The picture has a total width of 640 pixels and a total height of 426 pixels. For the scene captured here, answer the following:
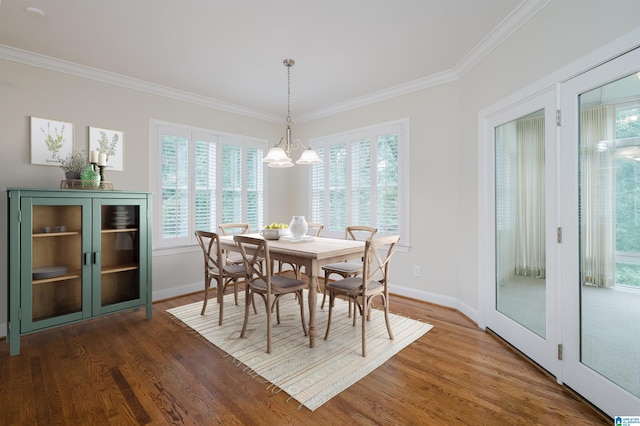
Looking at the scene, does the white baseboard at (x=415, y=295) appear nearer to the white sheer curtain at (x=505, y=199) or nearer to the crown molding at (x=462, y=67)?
the white sheer curtain at (x=505, y=199)

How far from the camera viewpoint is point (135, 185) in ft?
12.0

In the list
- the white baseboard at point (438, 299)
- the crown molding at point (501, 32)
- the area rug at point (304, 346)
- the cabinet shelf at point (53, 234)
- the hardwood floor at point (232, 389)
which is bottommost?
the hardwood floor at point (232, 389)

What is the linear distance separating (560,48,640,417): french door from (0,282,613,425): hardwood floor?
0.24 meters

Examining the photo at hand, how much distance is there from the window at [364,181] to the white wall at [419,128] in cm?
15

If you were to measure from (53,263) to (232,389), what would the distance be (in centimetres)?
218

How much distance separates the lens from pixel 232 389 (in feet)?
6.52

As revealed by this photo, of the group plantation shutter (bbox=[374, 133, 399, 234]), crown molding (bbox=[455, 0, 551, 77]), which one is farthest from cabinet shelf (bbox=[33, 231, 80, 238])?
crown molding (bbox=[455, 0, 551, 77])

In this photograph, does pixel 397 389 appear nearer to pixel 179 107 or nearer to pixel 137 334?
pixel 137 334

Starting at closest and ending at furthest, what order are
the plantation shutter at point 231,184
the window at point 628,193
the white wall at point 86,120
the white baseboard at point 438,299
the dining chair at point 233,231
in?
the window at point 628,193 < the white wall at point 86,120 < the white baseboard at point 438,299 < the dining chair at point 233,231 < the plantation shutter at point 231,184

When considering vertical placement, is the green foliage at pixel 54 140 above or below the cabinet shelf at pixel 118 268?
above

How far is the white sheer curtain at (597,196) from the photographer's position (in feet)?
5.71

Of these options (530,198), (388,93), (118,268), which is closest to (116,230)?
(118,268)

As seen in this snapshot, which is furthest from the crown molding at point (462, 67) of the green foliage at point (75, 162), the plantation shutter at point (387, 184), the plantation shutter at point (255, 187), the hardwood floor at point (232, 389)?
the green foliage at point (75, 162)

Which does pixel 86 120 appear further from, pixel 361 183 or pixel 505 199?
pixel 505 199
